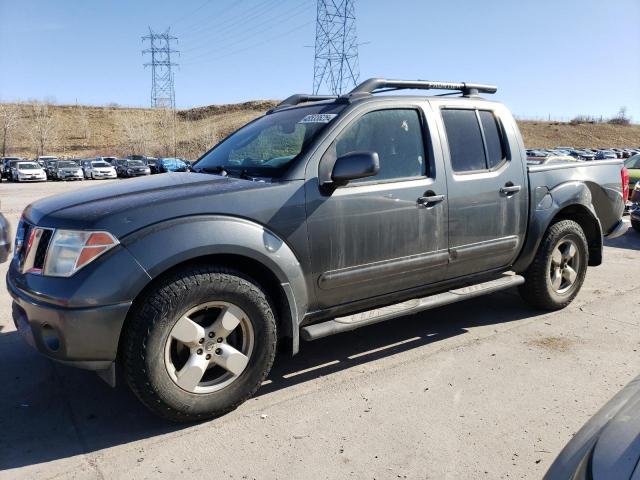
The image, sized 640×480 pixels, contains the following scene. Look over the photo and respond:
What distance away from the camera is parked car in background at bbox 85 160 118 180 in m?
37.5

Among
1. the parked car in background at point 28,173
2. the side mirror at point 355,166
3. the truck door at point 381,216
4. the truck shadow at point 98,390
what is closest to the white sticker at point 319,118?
the truck door at point 381,216

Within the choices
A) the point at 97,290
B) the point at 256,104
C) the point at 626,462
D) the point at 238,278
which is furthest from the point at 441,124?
the point at 256,104

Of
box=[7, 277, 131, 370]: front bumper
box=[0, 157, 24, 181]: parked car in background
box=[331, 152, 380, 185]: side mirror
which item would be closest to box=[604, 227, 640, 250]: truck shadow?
box=[331, 152, 380, 185]: side mirror

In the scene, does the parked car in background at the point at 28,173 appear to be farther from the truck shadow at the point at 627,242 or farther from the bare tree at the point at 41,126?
the bare tree at the point at 41,126

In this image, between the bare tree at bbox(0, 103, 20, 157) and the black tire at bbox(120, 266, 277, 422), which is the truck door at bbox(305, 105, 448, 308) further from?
the bare tree at bbox(0, 103, 20, 157)

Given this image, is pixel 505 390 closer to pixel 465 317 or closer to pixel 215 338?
pixel 465 317

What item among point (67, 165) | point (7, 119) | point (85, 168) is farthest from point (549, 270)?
point (7, 119)

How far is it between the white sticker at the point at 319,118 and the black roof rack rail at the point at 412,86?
0.26 m

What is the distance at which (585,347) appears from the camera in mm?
4148

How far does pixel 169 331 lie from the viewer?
9.39ft

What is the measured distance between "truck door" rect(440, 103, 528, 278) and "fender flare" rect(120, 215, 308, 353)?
1417 millimetres

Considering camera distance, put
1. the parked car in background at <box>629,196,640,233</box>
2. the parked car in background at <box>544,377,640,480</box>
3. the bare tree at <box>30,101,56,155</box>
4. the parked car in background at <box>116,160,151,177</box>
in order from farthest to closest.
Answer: the bare tree at <box>30,101,56,155</box> → the parked car in background at <box>116,160,151,177</box> → the parked car in background at <box>629,196,640,233</box> → the parked car in background at <box>544,377,640,480</box>

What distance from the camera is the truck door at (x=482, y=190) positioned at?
4062 mm

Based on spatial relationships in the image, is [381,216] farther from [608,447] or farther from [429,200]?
[608,447]
